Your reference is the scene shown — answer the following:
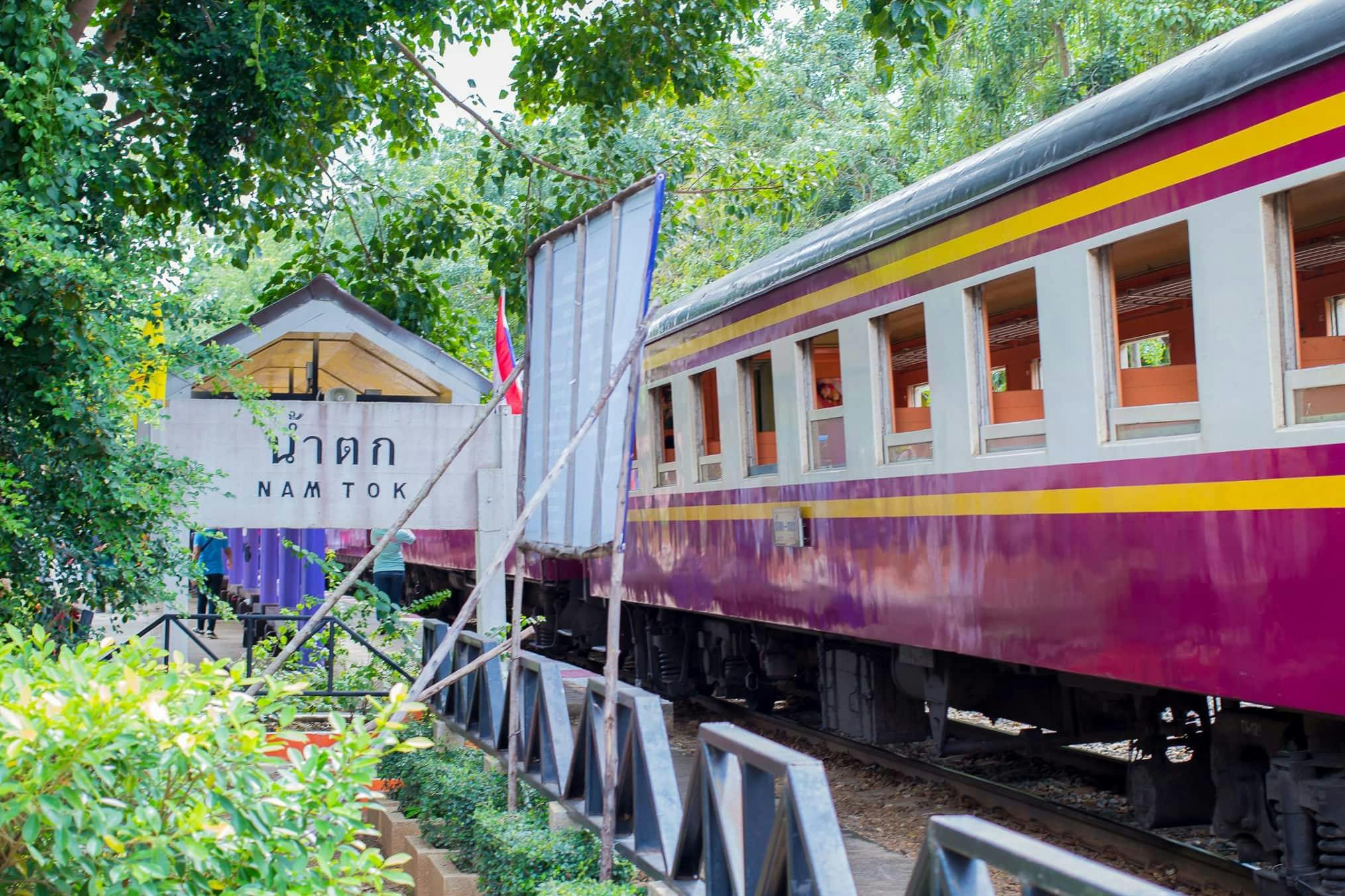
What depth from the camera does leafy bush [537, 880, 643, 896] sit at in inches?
180

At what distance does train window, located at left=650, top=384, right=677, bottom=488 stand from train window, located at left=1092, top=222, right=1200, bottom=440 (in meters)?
5.10

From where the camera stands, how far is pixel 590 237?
562 centimetres

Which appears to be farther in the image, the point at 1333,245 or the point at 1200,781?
the point at 1200,781

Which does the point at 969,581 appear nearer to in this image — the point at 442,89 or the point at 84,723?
the point at 84,723

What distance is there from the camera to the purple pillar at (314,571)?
11895 millimetres

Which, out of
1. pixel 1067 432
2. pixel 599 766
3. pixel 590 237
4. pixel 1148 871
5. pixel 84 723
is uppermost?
pixel 590 237

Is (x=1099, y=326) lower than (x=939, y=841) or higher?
higher

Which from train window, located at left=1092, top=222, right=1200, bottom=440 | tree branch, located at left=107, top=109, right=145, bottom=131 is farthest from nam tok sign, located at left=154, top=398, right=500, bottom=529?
train window, located at left=1092, top=222, right=1200, bottom=440

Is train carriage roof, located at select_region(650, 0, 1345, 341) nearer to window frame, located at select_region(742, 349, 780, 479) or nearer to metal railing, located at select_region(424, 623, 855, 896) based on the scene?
window frame, located at select_region(742, 349, 780, 479)

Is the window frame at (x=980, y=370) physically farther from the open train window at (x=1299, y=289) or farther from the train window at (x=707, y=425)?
the train window at (x=707, y=425)

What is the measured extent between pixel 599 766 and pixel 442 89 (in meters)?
6.24

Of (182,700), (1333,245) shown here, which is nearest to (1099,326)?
(1333,245)

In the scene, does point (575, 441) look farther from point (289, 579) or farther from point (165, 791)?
point (289, 579)

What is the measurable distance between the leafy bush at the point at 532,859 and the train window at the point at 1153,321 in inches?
102
